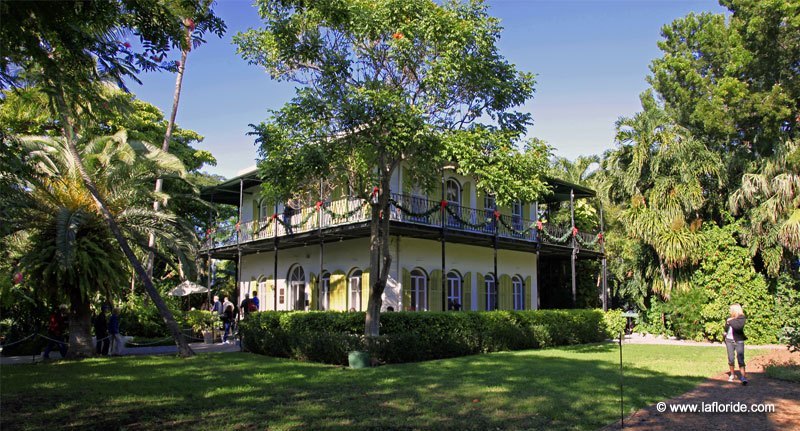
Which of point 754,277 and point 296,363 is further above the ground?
point 754,277

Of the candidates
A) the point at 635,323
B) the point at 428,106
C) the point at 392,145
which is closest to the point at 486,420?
the point at 392,145

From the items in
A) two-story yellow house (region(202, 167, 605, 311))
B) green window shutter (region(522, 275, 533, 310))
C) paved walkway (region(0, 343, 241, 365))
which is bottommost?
paved walkway (region(0, 343, 241, 365))

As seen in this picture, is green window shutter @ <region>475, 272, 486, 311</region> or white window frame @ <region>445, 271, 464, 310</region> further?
green window shutter @ <region>475, 272, 486, 311</region>

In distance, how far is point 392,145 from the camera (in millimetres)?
12844

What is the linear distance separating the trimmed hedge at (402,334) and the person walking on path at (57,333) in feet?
15.0

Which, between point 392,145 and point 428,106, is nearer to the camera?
point 392,145

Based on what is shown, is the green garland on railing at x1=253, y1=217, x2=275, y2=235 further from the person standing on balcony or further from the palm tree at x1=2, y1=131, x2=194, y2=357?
the palm tree at x1=2, y1=131, x2=194, y2=357

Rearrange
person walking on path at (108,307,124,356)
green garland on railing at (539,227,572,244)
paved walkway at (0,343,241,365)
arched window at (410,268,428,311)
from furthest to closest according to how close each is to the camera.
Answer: green garland on railing at (539,227,572,244), arched window at (410,268,428,311), person walking on path at (108,307,124,356), paved walkway at (0,343,241,365)

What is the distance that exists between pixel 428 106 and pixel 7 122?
18436 millimetres

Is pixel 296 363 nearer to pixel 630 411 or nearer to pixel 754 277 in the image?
pixel 630 411

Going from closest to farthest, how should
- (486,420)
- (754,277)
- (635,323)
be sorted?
(486,420) < (754,277) < (635,323)

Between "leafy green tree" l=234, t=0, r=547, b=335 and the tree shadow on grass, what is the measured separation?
3.48 metres

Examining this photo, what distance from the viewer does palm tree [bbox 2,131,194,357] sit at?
547 inches

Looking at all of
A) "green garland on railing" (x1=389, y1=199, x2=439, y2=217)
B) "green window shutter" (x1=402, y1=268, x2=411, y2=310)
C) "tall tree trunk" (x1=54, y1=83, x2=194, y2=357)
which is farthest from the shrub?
"tall tree trunk" (x1=54, y1=83, x2=194, y2=357)
